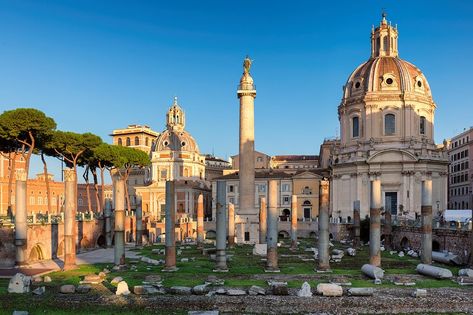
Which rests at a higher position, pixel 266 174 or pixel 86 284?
pixel 266 174

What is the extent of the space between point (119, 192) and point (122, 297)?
36.6 ft

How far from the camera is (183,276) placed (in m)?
24.0

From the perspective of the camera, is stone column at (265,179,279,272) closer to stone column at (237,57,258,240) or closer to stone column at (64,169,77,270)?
stone column at (64,169,77,270)

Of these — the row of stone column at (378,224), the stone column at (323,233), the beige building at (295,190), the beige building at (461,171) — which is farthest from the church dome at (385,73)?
the stone column at (323,233)

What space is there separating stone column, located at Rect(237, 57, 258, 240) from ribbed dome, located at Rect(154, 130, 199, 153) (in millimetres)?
41611

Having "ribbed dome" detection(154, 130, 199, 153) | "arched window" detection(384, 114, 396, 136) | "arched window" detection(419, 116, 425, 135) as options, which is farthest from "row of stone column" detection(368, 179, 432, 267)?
"ribbed dome" detection(154, 130, 199, 153)

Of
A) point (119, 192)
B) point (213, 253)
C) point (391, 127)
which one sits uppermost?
point (391, 127)

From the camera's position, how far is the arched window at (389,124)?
200 feet

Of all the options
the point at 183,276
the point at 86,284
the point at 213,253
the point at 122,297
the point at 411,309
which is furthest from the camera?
the point at 213,253

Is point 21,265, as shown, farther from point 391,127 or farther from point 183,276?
point 391,127

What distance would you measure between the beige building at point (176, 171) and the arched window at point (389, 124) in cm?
3427

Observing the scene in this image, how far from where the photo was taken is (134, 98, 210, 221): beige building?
83125 mm

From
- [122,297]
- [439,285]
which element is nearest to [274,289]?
[122,297]

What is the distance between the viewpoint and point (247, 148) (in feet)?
150
